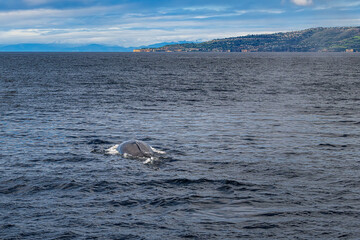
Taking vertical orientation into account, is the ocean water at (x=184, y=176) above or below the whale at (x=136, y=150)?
below

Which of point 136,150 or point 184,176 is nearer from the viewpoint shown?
point 184,176

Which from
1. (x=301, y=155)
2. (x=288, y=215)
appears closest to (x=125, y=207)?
(x=288, y=215)

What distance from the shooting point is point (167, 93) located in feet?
192

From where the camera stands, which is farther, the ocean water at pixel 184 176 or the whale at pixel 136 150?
the whale at pixel 136 150

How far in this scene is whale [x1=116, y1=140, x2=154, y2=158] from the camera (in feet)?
77.7

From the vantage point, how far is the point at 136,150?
942 inches

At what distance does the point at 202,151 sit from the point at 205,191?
717 cm

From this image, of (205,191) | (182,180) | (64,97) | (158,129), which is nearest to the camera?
(205,191)

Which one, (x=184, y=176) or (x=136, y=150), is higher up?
(x=136, y=150)

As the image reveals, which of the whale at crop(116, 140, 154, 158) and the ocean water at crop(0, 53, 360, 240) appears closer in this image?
the ocean water at crop(0, 53, 360, 240)

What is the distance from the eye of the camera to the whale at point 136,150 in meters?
23.7

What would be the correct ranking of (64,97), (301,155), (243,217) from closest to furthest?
(243,217), (301,155), (64,97)

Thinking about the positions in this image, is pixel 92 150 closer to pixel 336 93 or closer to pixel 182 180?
pixel 182 180

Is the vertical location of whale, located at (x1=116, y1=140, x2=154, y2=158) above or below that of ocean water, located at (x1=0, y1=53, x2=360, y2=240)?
above
